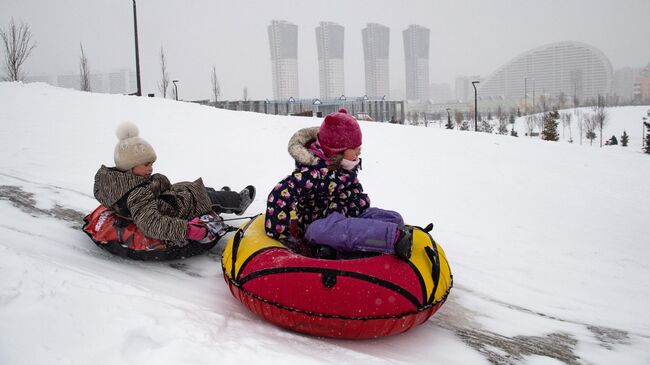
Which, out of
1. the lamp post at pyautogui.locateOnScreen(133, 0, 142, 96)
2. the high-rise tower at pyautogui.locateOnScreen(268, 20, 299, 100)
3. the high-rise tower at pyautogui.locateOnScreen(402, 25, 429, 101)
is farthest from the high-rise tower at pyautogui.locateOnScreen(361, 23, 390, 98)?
the lamp post at pyautogui.locateOnScreen(133, 0, 142, 96)

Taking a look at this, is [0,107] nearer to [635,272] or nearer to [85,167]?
[85,167]

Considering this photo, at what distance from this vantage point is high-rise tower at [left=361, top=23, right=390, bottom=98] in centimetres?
13525

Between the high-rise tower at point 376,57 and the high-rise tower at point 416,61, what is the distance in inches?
452

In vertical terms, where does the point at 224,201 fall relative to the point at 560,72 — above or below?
below

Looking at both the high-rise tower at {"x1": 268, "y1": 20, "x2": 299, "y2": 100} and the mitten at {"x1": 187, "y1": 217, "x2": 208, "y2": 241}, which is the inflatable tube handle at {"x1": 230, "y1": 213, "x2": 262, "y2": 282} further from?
the high-rise tower at {"x1": 268, "y1": 20, "x2": 299, "y2": 100}

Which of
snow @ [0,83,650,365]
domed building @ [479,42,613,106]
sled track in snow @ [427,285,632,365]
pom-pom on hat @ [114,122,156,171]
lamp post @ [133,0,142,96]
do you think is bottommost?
sled track in snow @ [427,285,632,365]

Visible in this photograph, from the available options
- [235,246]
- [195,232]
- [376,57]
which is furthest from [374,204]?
[376,57]

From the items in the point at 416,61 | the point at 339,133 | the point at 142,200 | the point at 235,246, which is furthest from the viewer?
the point at 416,61

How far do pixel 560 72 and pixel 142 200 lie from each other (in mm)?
156081

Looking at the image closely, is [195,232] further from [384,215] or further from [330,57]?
[330,57]

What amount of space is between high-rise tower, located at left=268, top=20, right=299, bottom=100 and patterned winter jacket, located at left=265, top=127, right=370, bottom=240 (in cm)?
11097

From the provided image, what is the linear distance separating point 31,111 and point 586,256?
9363 millimetres

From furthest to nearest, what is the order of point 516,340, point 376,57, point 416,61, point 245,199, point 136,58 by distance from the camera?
point 416,61
point 376,57
point 136,58
point 245,199
point 516,340

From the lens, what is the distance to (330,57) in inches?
5000
